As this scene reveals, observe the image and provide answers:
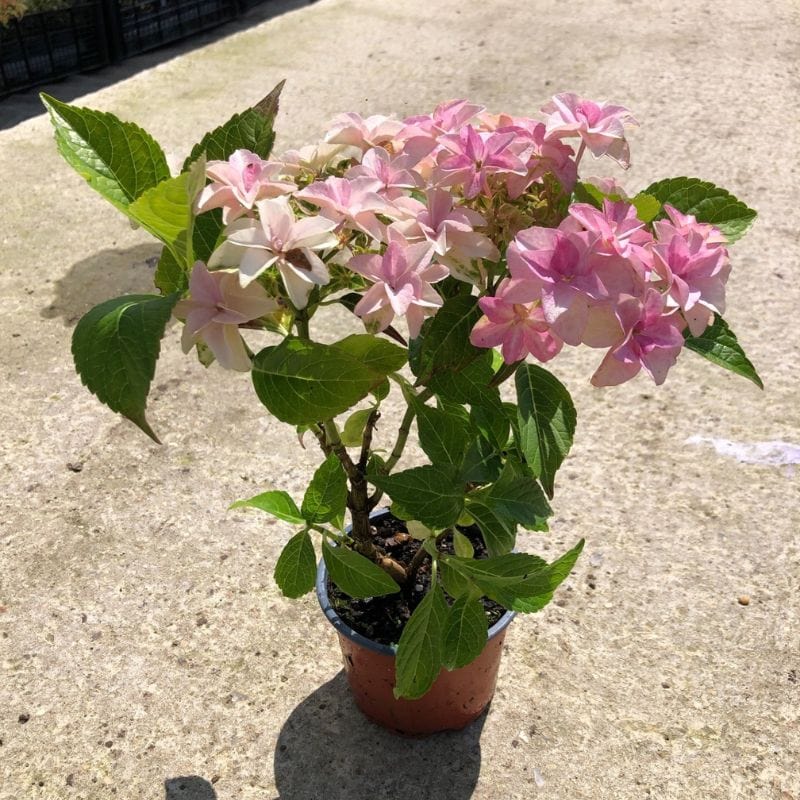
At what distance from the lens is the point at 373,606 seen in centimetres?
165

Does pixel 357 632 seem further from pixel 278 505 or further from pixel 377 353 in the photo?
pixel 377 353

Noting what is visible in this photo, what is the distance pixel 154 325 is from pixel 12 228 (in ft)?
9.02

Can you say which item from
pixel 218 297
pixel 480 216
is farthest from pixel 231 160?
pixel 480 216

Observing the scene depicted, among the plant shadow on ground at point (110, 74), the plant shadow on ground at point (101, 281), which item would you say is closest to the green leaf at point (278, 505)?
the plant shadow on ground at point (101, 281)

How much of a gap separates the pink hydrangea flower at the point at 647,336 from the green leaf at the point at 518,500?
0.30m

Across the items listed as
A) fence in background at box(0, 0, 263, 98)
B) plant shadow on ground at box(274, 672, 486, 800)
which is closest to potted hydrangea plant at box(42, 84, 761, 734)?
plant shadow on ground at box(274, 672, 486, 800)

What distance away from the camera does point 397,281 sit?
3.16 ft

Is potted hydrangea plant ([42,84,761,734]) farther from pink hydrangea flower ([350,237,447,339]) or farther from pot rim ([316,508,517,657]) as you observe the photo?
pot rim ([316,508,517,657])

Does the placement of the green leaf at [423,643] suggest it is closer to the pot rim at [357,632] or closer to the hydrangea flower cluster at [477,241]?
the pot rim at [357,632]

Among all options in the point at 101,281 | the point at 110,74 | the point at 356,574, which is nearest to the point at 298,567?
the point at 356,574

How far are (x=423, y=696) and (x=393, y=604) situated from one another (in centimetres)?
16

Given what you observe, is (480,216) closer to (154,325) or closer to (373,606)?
(154,325)

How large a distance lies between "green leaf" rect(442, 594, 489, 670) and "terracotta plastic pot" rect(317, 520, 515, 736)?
7.8 inches

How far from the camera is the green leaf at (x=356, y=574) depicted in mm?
1310
